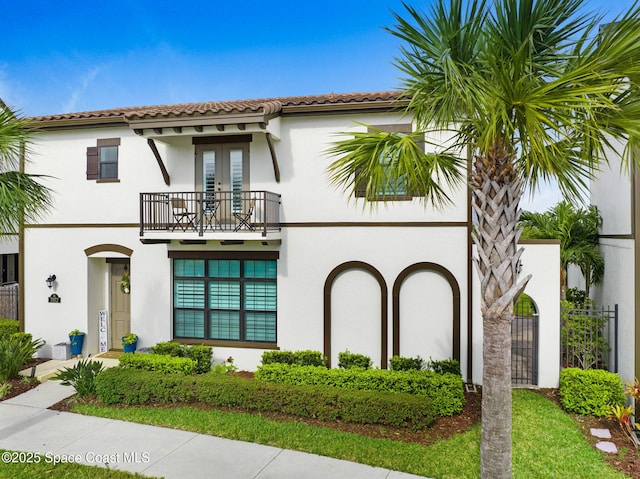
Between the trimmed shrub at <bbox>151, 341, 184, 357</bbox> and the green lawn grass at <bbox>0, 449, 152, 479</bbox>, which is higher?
the trimmed shrub at <bbox>151, 341, 184, 357</bbox>

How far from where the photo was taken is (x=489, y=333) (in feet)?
18.3

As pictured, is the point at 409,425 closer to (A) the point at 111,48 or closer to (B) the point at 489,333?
(B) the point at 489,333

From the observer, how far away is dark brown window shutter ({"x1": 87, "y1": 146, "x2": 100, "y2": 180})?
39.4ft

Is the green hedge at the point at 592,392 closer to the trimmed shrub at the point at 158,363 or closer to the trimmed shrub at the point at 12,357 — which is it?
the trimmed shrub at the point at 158,363

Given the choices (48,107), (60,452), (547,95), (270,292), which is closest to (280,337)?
(270,292)

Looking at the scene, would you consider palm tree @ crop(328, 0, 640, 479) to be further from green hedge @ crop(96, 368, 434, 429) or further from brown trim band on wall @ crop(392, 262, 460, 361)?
brown trim band on wall @ crop(392, 262, 460, 361)

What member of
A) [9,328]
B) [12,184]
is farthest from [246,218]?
[9,328]

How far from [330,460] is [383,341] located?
406cm

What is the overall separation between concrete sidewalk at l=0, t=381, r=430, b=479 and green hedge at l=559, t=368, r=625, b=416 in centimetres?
467

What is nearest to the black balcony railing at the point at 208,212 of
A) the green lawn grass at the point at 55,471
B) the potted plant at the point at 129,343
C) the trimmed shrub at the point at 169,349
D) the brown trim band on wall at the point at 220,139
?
the brown trim band on wall at the point at 220,139

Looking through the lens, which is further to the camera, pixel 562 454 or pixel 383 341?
pixel 383 341

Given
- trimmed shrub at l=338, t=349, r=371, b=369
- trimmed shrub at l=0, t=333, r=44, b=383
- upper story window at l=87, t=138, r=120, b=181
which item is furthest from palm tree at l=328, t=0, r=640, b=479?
trimmed shrub at l=0, t=333, r=44, b=383

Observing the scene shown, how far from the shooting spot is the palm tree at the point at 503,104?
4.64m

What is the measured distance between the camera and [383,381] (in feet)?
28.2
